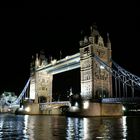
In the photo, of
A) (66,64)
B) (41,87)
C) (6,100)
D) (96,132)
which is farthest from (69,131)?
(6,100)

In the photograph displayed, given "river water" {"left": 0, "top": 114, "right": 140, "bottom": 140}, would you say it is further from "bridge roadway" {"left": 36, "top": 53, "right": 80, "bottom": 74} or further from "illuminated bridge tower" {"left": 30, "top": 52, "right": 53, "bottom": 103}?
"illuminated bridge tower" {"left": 30, "top": 52, "right": 53, "bottom": 103}

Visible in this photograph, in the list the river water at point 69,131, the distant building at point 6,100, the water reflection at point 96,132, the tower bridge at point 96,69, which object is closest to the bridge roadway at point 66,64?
the tower bridge at point 96,69

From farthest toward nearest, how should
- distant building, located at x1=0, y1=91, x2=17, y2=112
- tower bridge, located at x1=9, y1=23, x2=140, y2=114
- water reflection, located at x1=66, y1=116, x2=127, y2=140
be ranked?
distant building, located at x1=0, y1=91, x2=17, y2=112, tower bridge, located at x1=9, y1=23, x2=140, y2=114, water reflection, located at x1=66, y1=116, x2=127, y2=140

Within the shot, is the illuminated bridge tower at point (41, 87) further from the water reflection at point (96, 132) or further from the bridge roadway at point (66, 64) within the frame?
the water reflection at point (96, 132)

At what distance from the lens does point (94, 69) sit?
52125mm

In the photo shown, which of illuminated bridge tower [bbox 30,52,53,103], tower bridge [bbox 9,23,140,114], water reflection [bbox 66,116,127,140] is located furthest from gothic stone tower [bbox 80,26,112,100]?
water reflection [bbox 66,116,127,140]

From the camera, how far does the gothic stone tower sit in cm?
5147

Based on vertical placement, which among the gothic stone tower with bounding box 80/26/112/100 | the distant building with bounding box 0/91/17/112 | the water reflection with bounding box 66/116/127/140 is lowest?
the water reflection with bounding box 66/116/127/140

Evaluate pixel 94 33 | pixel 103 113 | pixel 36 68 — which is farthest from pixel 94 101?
pixel 36 68

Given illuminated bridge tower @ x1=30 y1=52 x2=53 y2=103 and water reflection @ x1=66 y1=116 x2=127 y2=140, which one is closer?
water reflection @ x1=66 y1=116 x2=127 y2=140

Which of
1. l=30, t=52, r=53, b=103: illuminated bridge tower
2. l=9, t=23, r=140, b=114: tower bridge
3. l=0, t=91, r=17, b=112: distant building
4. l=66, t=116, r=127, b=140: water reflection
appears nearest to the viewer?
l=66, t=116, r=127, b=140: water reflection

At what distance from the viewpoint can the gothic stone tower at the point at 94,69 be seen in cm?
5147

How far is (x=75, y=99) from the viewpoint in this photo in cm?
4894

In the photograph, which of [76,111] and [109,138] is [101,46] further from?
[109,138]
